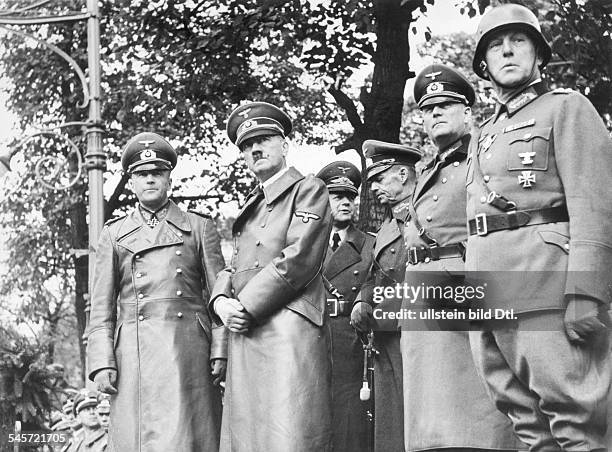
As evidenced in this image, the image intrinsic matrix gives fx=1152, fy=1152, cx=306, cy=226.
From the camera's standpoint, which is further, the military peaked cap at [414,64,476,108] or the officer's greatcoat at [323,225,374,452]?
the officer's greatcoat at [323,225,374,452]

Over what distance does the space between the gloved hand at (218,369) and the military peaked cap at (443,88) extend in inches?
78.8

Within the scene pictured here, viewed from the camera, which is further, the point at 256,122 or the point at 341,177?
the point at 341,177

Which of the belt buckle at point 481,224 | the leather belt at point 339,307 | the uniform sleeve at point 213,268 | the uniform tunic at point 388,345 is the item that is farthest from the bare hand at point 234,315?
the leather belt at point 339,307

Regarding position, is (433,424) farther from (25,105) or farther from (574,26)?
(25,105)

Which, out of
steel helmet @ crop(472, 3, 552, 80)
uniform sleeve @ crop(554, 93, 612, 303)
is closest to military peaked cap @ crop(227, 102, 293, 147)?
steel helmet @ crop(472, 3, 552, 80)

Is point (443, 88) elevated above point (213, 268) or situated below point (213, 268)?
above

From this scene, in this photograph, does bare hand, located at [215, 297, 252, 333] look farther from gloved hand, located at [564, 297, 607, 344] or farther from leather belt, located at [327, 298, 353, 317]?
gloved hand, located at [564, 297, 607, 344]

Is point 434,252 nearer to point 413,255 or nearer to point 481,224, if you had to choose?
point 413,255

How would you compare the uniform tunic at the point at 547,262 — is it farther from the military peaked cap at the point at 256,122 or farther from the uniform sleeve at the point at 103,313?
the uniform sleeve at the point at 103,313

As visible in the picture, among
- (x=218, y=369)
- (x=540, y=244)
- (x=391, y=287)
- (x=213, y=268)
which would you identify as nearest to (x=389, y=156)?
(x=391, y=287)

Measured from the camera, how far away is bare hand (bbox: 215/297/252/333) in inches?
249

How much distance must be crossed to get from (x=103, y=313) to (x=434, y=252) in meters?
2.31

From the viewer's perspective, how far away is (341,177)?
852cm

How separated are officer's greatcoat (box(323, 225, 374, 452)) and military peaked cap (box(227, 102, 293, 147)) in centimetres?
145
